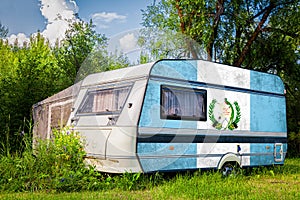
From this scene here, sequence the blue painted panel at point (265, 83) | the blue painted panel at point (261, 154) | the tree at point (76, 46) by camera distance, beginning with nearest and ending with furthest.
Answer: the blue painted panel at point (261, 154), the blue painted panel at point (265, 83), the tree at point (76, 46)

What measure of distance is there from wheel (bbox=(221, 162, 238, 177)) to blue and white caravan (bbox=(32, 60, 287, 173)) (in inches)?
1.3

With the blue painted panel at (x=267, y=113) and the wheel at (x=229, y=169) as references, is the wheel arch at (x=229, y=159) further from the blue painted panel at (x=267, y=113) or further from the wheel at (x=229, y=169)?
the blue painted panel at (x=267, y=113)

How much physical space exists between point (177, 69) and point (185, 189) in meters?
2.25

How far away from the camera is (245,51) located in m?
15.2

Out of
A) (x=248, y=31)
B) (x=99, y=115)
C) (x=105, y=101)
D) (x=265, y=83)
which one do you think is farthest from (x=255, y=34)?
(x=99, y=115)

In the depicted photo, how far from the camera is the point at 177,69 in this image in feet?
23.4

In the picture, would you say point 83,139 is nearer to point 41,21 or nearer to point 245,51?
point 245,51

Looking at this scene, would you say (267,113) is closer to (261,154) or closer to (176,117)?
(261,154)

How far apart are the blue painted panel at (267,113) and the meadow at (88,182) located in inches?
61.3

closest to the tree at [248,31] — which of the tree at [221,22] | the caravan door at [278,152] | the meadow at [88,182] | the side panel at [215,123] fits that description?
the tree at [221,22]

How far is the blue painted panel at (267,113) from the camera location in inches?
333

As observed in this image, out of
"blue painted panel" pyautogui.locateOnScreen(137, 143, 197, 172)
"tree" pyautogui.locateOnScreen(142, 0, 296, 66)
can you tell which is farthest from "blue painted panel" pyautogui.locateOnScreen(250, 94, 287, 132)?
"tree" pyautogui.locateOnScreen(142, 0, 296, 66)

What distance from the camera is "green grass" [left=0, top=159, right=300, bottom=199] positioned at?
573 cm

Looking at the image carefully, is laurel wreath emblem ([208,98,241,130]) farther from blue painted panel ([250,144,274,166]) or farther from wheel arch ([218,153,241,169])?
blue painted panel ([250,144,274,166])
